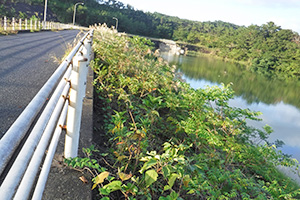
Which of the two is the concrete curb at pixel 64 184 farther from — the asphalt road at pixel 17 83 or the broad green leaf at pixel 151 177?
the asphalt road at pixel 17 83

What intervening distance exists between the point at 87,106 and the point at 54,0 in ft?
242

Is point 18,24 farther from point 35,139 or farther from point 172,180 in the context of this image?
point 35,139

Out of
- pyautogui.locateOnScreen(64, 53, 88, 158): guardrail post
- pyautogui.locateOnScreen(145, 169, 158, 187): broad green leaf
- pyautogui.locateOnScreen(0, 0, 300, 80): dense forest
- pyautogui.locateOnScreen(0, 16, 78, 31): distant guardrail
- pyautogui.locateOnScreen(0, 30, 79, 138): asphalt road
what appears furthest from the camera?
pyautogui.locateOnScreen(0, 0, 300, 80): dense forest

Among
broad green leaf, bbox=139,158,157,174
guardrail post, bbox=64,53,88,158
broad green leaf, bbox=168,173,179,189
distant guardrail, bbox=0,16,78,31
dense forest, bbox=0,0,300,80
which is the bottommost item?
broad green leaf, bbox=168,173,179,189

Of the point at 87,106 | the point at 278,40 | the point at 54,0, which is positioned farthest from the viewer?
the point at 54,0


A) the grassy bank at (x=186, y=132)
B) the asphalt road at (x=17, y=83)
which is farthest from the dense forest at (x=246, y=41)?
the grassy bank at (x=186, y=132)

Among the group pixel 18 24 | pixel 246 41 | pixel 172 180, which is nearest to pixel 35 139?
pixel 172 180

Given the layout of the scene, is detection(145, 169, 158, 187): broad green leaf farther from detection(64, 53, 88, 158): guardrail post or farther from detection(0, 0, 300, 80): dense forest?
detection(0, 0, 300, 80): dense forest

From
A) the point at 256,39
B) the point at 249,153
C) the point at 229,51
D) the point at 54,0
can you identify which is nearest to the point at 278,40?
the point at 256,39

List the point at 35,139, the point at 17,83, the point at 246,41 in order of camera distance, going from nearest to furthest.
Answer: the point at 35,139
the point at 17,83
the point at 246,41

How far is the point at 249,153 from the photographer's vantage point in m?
4.14

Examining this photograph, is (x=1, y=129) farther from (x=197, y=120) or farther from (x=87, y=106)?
(x=197, y=120)

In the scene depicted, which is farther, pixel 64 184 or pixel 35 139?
pixel 64 184

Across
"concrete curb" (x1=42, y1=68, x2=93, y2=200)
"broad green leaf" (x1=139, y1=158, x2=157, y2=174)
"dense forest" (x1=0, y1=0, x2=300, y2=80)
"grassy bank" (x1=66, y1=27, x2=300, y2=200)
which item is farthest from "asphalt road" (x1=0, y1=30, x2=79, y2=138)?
"dense forest" (x1=0, y1=0, x2=300, y2=80)
